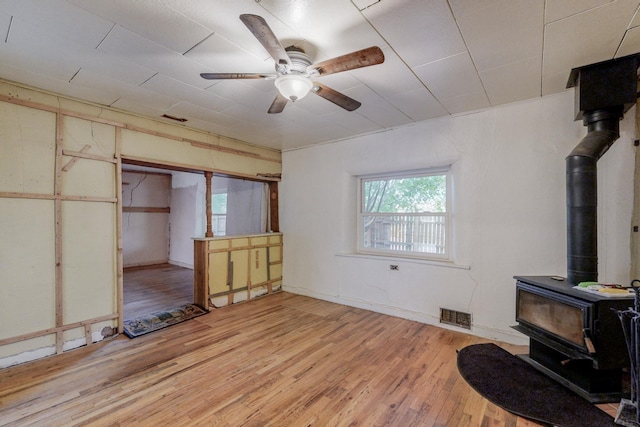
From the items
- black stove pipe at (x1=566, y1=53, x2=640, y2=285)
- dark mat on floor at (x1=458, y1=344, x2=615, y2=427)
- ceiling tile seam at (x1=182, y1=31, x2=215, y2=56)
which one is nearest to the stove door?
black stove pipe at (x1=566, y1=53, x2=640, y2=285)

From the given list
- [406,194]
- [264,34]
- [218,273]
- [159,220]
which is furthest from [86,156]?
[159,220]

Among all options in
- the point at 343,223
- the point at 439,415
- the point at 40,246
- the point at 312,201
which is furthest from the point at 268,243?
the point at 439,415

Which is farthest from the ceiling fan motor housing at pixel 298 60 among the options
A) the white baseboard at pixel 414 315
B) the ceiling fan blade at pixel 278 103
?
the white baseboard at pixel 414 315

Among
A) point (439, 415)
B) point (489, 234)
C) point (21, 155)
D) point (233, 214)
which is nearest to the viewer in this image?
point (439, 415)

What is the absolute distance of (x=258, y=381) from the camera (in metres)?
2.24

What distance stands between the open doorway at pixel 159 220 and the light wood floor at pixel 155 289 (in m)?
0.02

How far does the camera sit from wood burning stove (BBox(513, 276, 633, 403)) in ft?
6.01

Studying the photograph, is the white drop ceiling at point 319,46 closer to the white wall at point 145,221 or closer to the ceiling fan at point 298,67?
the ceiling fan at point 298,67

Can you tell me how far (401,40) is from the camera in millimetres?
1874

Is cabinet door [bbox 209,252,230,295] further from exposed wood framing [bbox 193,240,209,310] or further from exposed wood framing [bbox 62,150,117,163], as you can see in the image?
exposed wood framing [bbox 62,150,117,163]

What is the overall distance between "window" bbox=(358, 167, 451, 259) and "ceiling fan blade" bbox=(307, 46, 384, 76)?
2.29 m

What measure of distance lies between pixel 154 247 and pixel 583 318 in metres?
8.45

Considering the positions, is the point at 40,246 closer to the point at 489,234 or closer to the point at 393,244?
the point at 393,244

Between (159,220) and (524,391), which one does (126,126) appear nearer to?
(524,391)
